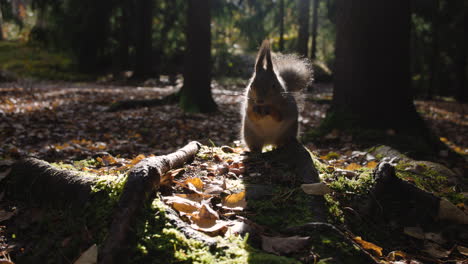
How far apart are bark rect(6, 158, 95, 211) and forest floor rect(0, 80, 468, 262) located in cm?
23

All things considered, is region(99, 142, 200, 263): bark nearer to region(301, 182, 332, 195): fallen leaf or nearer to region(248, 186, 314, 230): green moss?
region(248, 186, 314, 230): green moss

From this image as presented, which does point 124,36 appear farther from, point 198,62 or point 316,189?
point 316,189

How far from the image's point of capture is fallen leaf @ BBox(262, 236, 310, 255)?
1720mm

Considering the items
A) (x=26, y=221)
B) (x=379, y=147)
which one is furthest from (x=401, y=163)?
(x=26, y=221)

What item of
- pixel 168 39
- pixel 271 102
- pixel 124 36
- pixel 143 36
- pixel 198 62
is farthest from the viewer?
pixel 168 39

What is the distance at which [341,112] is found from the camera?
17.5 feet

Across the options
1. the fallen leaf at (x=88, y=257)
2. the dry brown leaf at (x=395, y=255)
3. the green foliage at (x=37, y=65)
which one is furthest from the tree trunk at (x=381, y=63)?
the green foliage at (x=37, y=65)

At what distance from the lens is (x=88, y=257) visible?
167 cm

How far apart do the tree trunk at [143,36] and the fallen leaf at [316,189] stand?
619 inches

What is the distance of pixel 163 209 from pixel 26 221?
0.96m

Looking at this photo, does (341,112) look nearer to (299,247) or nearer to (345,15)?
(345,15)

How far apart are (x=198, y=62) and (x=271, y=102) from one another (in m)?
4.88

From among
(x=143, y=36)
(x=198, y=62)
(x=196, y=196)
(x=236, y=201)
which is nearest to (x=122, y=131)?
(x=198, y=62)

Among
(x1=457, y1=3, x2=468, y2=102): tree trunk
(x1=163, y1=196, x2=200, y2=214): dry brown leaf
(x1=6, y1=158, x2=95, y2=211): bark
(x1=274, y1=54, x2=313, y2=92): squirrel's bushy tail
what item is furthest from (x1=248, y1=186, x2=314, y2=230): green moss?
(x1=457, y1=3, x2=468, y2=102): tree trunk
